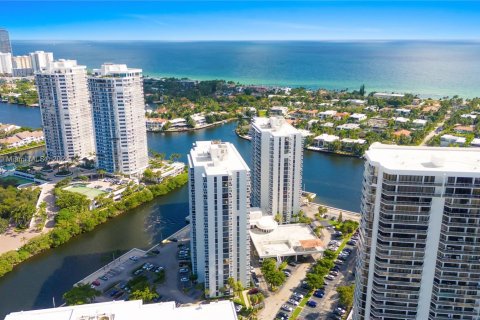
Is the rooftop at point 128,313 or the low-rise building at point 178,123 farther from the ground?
the low-rise building at point 178,123

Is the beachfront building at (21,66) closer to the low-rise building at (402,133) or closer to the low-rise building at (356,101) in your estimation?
the low-rise building at (356,101)

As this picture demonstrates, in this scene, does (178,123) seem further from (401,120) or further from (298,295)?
(298,295)

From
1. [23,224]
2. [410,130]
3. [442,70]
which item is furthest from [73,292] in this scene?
[442,70]

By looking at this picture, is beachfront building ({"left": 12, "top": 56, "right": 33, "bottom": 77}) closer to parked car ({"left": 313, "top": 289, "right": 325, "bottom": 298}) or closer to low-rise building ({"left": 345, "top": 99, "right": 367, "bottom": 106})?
low-rise building ({"left": 345, "top": 99, "right": 367, "bottom": 106})

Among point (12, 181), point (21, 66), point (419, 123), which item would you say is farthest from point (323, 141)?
point (21, 66)

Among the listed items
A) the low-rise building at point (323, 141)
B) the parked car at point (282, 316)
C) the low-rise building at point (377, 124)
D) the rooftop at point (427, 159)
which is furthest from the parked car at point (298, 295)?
the low-rise building at point (377, 124)

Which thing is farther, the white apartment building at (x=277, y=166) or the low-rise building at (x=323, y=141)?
the low-rise building at (x=323, y=141)

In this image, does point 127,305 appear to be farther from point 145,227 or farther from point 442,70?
point 442,70
